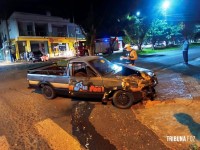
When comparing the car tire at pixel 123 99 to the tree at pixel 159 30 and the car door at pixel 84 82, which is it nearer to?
the car door at pixel 84 82

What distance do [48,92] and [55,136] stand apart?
3.37m

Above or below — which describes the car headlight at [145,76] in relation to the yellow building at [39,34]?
below

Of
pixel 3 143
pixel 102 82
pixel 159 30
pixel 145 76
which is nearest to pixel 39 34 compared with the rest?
pixel 159 30

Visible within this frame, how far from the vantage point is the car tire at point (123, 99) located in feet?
20.5

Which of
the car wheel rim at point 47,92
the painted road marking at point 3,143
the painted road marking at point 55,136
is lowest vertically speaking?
the painted road marking at point 3,143

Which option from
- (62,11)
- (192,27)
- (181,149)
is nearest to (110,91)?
(181,149)

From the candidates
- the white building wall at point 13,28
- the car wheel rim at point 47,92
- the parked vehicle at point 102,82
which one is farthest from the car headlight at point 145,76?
the white building wall at point 13,28

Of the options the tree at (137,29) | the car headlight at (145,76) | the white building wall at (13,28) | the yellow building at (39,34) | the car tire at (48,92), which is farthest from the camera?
the yellow building at (39,34)

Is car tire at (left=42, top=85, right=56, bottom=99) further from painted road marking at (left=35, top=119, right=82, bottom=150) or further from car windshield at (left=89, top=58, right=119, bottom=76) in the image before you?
painted road marking at (left=35, top=119, right=82, bottom=150)

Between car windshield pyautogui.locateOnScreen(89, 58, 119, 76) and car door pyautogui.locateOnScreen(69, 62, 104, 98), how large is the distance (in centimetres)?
20

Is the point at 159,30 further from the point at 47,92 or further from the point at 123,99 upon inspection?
the point at 123,99

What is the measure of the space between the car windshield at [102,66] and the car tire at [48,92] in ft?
6.37

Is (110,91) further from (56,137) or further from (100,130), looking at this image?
(56,137)

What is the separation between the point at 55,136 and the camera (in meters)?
4.81
